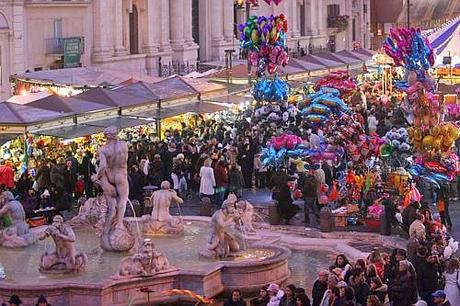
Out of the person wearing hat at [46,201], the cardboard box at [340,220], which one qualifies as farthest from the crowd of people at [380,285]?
the person wearing hat at [46,201]

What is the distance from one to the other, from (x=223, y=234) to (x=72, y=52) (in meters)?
25.8

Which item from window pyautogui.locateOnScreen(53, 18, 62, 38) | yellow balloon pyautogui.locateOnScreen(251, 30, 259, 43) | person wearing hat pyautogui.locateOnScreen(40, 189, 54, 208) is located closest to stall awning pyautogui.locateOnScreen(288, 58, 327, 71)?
window pyautogui.locateOnScreen(53, 18, 62, 38)

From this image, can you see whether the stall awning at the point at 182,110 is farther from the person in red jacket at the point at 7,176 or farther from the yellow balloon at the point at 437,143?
the yellow balloon at the point at 437,143

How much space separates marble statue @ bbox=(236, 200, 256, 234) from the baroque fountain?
0.9 inches

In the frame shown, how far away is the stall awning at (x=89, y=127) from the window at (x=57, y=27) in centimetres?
1305

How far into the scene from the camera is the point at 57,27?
4391cm

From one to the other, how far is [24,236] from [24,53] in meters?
21.9

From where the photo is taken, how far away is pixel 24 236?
66.9 ft

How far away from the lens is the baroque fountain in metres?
17.4

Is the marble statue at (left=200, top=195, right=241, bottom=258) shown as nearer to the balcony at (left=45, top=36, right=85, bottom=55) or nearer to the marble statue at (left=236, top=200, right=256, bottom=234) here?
the marble statue at (left=236, top=200, right=256, bottom=234)

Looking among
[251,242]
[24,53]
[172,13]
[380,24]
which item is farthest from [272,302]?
[380,24]

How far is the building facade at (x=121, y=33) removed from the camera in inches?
1626

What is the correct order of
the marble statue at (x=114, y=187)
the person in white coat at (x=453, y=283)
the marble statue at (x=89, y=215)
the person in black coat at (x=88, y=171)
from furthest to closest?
the person in black coat at (x=88, y=171) < the marble statue at (x=89, y=215) < the marble statue at (x=114, y=187) < the person in white coat at (x=453, y=283)

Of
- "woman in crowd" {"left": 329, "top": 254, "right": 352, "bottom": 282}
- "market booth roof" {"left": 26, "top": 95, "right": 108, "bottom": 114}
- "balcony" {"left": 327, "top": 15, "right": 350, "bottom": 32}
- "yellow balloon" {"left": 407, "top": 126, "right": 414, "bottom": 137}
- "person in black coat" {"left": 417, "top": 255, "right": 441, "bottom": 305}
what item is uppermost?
"balcony" {"left": 327, "top": 15, "right": 350, "bottom": 32}
